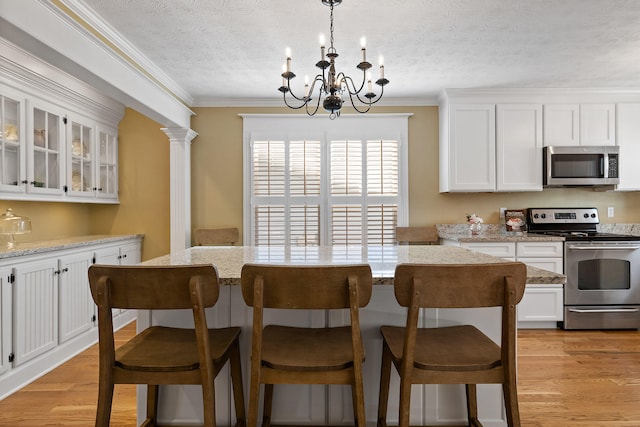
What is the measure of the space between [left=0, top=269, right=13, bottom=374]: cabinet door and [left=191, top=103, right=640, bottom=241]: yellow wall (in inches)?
85.8

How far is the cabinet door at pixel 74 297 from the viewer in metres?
3.03

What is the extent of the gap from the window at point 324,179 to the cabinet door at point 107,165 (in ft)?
4.77

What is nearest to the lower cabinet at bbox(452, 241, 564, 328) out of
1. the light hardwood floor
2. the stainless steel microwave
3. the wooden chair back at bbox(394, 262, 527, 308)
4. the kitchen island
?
the light hardwood floor

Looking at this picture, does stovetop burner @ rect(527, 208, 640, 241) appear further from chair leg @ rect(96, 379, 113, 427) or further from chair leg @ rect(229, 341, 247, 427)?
chair leg @ rect(96, 379, 113, 427)

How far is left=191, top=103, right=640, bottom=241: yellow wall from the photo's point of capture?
455 centimetres

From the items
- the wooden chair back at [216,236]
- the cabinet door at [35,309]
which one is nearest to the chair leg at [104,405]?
the cabinet door at [35,309]

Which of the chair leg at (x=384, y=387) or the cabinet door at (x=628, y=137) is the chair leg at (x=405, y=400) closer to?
the chair leg at (x=384, y=387)

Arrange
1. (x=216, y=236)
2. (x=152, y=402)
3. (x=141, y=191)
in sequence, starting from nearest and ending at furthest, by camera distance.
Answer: (x=152, y=402) → (x=216, y=236) → (x=141, y=191)

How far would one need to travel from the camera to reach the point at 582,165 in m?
4.12

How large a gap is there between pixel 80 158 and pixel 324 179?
2467 mm

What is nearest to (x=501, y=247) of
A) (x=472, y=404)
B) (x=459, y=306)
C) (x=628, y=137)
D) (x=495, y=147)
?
(x=495, y=147)

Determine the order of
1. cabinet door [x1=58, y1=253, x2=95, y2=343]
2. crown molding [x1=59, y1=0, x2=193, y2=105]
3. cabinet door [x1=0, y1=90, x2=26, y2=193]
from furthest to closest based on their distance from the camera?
cabinet door [x1=58, y1=253, x2=95, y2=343] → cabinet door [x1=0, y1=90, x2=26, y2=193] → crown molding [x1=59, y1=0, x2=193, y2=105]

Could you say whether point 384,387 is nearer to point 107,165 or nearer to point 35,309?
point 35,309

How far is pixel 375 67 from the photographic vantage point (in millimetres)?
3588
